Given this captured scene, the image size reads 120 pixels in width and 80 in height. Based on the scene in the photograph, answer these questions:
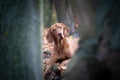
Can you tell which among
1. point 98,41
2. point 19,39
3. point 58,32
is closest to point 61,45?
point 58,32

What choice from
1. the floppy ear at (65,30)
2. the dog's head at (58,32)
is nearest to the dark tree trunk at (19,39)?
the dog's head at (58,32)

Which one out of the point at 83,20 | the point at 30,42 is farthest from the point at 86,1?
the point at 30,42

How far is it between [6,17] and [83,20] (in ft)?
5.34

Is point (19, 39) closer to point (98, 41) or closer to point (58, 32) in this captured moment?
point (98, 41)

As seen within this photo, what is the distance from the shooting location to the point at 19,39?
19.9 ft

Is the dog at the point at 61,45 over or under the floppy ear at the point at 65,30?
under

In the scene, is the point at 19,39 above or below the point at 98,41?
above

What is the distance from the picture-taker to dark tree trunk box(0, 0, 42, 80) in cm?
602

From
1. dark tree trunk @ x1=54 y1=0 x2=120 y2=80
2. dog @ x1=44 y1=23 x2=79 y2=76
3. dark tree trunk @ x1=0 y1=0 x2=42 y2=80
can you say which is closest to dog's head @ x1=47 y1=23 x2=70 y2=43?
dog @ x1=44 y1=23 x2=79 y2=76

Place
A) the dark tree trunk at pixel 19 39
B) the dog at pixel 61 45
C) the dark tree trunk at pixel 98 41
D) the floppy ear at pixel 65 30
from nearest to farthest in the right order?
1. the dark tree trunk at pixel 98 41
2. the dark tree trunk at pixel 19 39
3. the dog at pixel 61 45
4. the floppy ear at pixel 65 30

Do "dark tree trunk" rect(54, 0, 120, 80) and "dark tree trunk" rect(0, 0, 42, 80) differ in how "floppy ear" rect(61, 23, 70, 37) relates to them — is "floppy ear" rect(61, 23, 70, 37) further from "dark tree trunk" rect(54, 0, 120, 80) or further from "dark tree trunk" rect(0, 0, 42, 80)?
"dark tree trunk" rect(54, 0, 120, 80)

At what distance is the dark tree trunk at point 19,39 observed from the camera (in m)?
6.02

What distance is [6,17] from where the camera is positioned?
19.9 ft

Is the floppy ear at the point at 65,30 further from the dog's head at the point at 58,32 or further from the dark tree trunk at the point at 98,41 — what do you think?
the dark tree trunk at the point at 98,41
